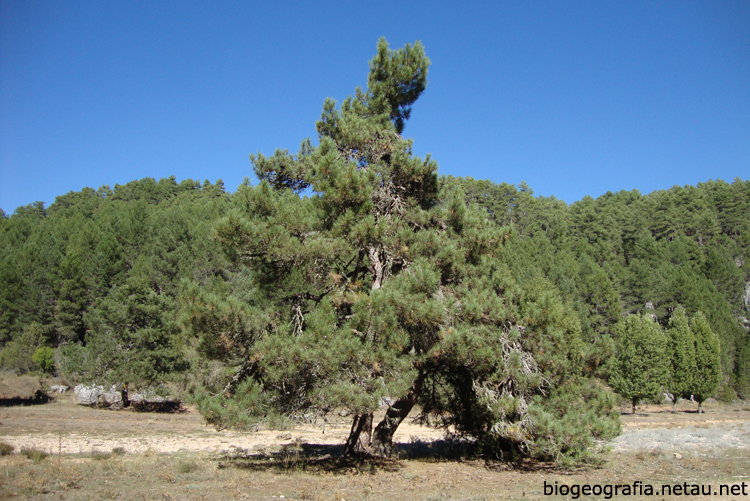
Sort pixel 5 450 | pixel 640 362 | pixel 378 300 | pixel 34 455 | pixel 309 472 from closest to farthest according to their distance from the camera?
pixel 378 300
pixel 309 472
pixel 34 455
pixel 5 450
pixel 640 362

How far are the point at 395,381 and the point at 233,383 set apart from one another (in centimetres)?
333

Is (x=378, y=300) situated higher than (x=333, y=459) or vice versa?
(x=378, y=300)

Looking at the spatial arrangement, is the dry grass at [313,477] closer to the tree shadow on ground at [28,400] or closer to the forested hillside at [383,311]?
the forested hillside at [383,311]

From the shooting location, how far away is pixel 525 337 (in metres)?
10.2

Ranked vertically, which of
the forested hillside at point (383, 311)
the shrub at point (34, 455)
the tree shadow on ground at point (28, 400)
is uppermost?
the forested hillside at point (383, 311)

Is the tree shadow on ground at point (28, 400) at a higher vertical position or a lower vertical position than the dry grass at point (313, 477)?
lower

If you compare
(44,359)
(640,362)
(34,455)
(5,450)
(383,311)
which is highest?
(383,311)

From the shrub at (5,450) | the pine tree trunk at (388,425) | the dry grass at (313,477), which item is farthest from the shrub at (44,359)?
the pine tree trunk at (388,425)

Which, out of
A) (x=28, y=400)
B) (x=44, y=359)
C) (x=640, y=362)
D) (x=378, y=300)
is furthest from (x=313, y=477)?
(x=44, y=359)

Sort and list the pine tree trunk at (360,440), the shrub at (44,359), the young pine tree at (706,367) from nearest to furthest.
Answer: the pine tree trunk at (360,440) → the shrub at (44,359) → the young pine tree at (706,367)

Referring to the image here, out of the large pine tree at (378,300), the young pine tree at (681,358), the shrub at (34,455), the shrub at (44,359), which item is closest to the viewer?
the large pine tree at (378,300)

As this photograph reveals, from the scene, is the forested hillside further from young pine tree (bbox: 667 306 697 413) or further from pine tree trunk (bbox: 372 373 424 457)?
young pine tree (bbox: 667 306 697 413)

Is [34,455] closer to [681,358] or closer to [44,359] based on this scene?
[44,359]

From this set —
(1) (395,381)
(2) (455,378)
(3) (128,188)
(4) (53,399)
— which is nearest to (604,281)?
(2) (455,378)
